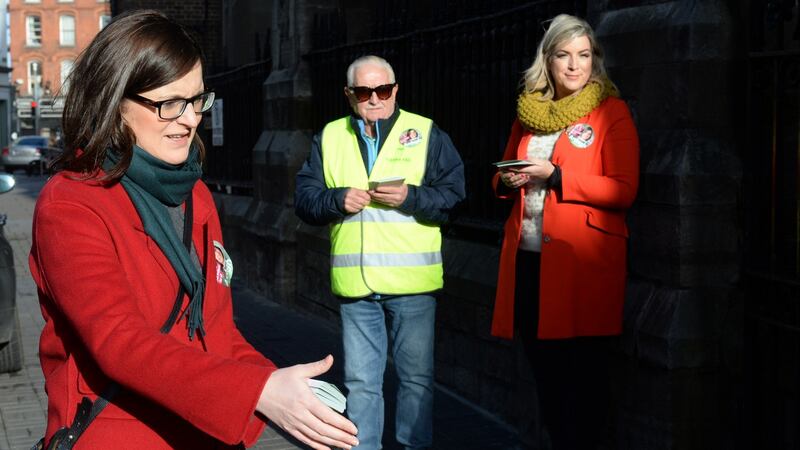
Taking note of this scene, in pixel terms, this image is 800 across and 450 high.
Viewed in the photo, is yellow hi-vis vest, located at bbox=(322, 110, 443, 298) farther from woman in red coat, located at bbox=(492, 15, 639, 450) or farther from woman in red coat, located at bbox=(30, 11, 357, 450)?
woman in red coat, located at bbox=(30, 11, 357, 450)

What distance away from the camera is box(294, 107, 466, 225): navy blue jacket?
5.05m

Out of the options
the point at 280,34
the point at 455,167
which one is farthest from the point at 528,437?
the point at 280,34

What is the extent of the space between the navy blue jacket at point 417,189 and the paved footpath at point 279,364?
1.34 meters

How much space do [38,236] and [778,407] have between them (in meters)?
3.55

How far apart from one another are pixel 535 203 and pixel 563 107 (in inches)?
16.1

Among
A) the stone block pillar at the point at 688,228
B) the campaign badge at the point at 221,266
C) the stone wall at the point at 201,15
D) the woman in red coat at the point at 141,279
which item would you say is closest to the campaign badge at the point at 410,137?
the stone block pillar at the point at 688,228

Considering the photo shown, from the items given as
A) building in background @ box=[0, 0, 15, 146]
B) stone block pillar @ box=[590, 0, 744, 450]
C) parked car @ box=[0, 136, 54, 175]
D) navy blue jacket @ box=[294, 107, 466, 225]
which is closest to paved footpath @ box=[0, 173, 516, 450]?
stone block pillar @ box=[590, 0, 744, 450]

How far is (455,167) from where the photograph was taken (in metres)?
5.25

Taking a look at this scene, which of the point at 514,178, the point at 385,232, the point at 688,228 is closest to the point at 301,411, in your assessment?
the point at 514,178

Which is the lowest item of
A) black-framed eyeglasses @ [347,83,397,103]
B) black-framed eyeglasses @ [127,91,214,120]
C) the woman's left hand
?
the woman's left hand

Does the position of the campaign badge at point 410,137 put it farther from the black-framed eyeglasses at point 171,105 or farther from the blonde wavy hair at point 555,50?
the black-framed eyeglasses at point 171,105

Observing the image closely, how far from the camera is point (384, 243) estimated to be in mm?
5086

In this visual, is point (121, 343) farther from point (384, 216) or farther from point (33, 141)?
point (33, 141)

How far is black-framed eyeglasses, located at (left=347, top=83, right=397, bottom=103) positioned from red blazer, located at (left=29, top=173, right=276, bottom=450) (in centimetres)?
296
